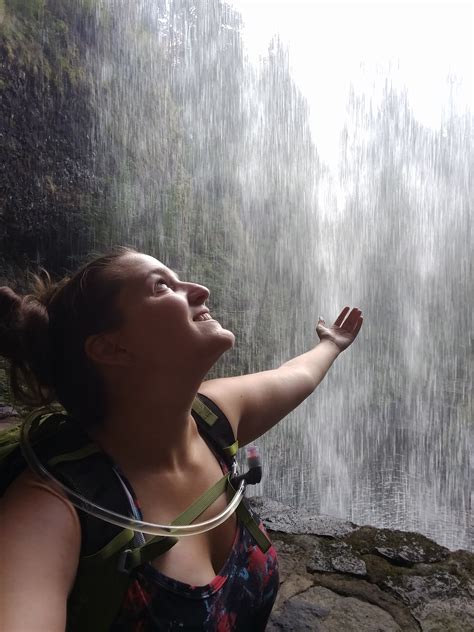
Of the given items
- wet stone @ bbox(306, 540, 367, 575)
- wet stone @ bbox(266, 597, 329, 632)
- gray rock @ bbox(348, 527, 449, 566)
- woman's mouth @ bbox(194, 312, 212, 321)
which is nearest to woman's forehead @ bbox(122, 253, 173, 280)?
woman's mouth @ bbox(194, 312, 212, 321)

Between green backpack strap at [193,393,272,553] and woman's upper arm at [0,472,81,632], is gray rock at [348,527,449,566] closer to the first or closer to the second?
green backpack strap at [193,393,272,553]

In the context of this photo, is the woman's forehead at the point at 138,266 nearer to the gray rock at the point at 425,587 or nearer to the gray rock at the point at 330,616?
the gray rock at the point at 330,616

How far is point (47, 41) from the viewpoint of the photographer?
7.16 metres

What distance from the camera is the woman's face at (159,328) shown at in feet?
3.60

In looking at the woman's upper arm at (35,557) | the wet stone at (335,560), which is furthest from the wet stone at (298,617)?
the woman's upper arm at (35,557)

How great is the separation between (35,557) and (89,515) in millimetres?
108

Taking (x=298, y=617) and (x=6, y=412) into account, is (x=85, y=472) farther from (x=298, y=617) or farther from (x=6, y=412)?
(x=6, y=412)

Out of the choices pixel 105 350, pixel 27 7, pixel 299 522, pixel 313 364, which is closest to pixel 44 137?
pixel 27 7

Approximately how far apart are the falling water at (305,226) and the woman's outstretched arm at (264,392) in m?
4.14

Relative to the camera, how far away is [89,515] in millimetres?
868

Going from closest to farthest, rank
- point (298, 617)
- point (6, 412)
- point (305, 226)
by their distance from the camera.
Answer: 1. point (298, 617)
2. point (6, 412)
3. point (305, 226)

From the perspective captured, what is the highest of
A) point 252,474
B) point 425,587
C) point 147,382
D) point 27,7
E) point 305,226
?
point 27,7

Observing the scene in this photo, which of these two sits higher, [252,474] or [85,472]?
[85,472]

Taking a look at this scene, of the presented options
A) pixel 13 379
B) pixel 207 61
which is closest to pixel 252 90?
pixel 207 61
